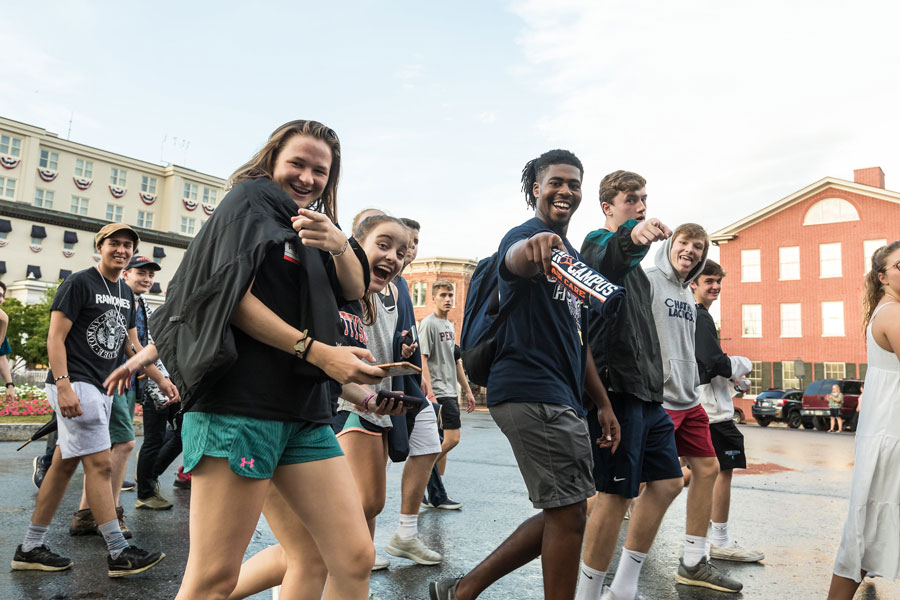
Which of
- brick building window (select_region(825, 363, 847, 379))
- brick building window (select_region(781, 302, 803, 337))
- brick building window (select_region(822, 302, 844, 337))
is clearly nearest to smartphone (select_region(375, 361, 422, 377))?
brick building window (select_region(825, 363, 847, 379))

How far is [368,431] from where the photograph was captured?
3.77 metres

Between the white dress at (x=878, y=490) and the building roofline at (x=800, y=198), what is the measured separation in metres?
33.4

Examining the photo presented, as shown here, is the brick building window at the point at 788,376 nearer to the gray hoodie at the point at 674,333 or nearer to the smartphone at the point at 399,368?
the gray hoodie at the point at 674,333

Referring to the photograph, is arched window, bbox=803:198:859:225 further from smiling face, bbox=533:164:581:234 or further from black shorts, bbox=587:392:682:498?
smiling face, bbox=533:164:581:234

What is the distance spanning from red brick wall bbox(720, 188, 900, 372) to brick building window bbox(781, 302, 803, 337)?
237 millimetres

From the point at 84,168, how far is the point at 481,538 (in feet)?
232

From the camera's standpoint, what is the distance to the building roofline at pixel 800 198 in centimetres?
3412

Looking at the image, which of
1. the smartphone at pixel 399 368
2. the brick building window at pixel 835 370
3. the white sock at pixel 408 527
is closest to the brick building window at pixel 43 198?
the brick building window at pixel 835 370

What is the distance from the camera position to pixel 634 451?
3.39m

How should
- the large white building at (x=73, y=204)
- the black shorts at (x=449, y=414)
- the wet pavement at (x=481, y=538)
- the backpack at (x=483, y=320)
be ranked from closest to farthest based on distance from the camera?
1. the backpack at (x=483, y=320)
2. the wet pavement at (x=481, y=538)
3. the black shorts at (x=449, y=414)
4. the large white building at (x=73, y=204)

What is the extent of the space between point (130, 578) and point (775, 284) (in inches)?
1504

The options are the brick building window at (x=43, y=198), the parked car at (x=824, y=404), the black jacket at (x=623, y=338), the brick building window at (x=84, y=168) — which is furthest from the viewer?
the brick building window at (x=84, y=168)

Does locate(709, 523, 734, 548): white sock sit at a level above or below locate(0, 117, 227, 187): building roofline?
below

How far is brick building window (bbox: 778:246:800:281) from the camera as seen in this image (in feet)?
119
